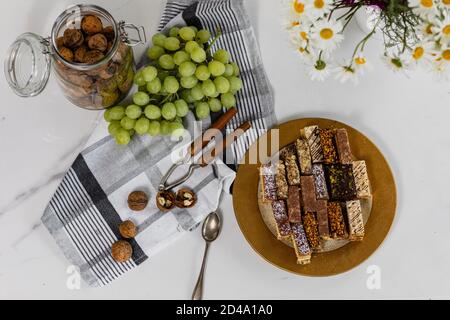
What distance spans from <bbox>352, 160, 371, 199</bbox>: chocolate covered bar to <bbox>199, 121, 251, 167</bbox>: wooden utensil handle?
0.23 m

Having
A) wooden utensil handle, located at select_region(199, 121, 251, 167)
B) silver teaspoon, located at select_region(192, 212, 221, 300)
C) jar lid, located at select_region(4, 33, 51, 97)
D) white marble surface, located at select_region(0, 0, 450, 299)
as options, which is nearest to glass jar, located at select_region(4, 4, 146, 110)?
jar lid, located at select_region(4, 33, 51, 97)

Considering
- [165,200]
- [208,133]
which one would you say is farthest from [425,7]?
[165,200]

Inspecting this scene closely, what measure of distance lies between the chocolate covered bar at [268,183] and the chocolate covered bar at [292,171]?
0.03 m

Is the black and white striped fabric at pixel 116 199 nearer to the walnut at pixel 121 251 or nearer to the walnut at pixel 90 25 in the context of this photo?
the walnut at pixel 121 251

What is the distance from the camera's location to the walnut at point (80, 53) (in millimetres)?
878

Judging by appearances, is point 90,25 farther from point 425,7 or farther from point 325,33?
point 425,7

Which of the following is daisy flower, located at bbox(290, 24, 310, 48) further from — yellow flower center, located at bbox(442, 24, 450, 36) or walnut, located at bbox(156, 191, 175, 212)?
walnut, located at bbox(156, 191, 175, 212)

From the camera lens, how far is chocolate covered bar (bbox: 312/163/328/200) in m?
1.04

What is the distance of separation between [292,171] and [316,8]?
0.37 m

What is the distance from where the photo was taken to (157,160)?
1.04 m

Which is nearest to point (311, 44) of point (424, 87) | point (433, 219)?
point (424, 87)

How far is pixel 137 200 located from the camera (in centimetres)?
102

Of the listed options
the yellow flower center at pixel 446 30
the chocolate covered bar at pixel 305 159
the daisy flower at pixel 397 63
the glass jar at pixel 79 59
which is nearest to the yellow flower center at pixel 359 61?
the daisy flower at pixel 397 63
